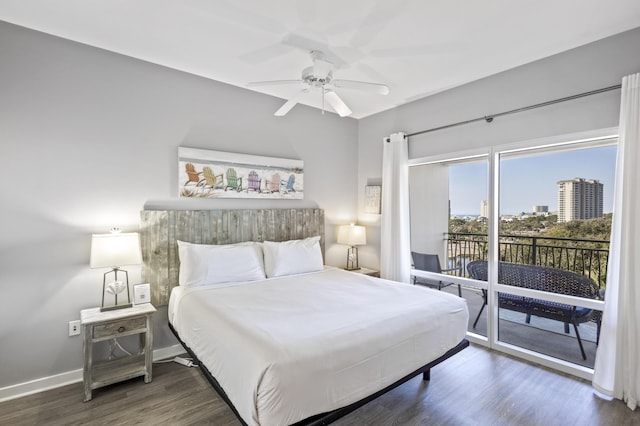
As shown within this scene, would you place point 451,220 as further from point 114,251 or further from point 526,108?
point 114,251

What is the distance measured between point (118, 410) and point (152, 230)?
1.48 metres

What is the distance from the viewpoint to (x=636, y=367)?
2.37m

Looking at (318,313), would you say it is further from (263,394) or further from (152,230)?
(152,230)

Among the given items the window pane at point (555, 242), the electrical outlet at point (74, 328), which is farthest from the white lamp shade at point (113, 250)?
the window pane at point (555, 242)

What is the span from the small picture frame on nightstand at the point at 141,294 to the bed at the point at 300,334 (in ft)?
0.72

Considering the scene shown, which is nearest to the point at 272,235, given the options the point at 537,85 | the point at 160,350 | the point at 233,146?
the point at 233,146

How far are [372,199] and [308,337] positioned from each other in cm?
316

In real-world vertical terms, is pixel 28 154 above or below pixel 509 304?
above

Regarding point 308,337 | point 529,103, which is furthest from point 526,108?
point 308,337

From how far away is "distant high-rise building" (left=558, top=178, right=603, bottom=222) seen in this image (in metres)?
2.82

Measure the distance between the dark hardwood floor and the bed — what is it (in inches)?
14.6

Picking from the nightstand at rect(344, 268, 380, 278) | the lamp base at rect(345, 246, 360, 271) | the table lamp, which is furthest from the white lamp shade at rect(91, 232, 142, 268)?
the lamp base at rect(345, 246, 360, 271)

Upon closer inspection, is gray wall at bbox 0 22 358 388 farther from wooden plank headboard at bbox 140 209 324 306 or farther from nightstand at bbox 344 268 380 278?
nightstand at bbox 344 268 380 278

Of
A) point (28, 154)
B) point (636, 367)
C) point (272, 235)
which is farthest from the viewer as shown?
point (272, 235)
